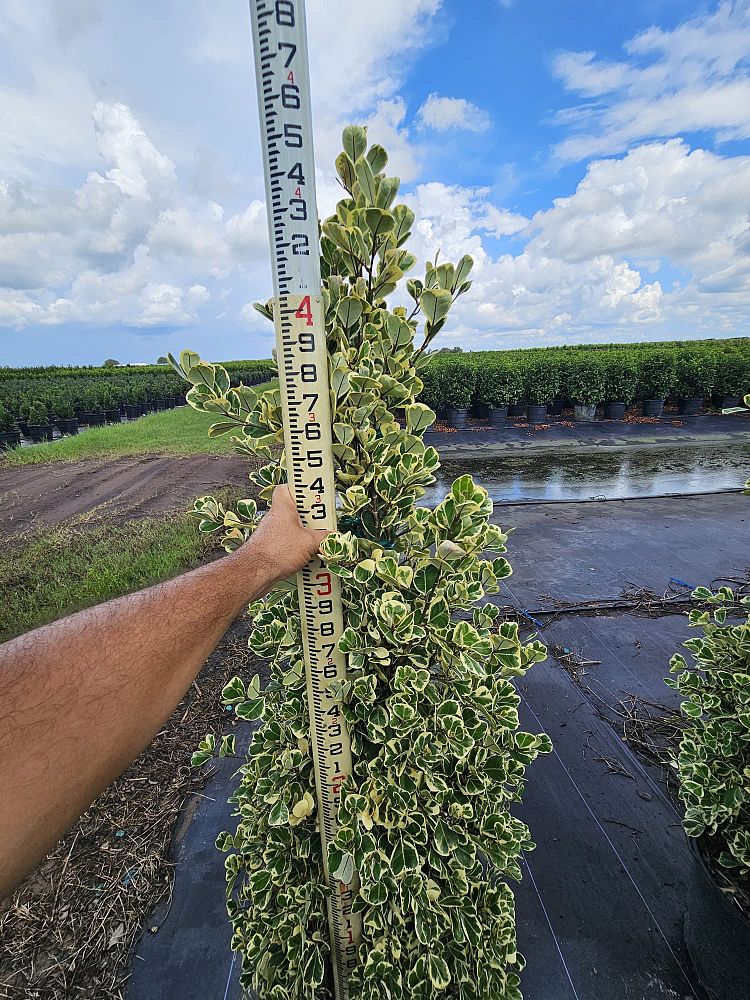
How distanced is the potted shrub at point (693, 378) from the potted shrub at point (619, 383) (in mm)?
1565

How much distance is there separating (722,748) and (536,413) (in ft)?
51.9

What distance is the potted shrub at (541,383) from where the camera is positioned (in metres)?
16.9

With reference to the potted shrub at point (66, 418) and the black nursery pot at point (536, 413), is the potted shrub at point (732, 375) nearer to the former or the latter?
the black nursery pot at point (536, 413)

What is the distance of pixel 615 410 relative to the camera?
17203 millimetres

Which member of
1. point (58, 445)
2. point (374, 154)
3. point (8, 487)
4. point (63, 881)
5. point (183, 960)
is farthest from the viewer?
point (58, 445)

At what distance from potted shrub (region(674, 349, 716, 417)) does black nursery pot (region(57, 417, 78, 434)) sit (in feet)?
76.3

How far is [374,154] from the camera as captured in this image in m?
1.26

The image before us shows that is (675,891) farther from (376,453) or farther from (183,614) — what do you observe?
(183,614)

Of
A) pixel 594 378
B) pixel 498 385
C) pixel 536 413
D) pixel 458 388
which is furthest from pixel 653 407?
pixel 458 388

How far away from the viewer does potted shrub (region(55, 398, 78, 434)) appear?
810 inches

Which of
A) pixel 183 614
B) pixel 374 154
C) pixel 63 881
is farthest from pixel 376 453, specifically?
pixel 63 881

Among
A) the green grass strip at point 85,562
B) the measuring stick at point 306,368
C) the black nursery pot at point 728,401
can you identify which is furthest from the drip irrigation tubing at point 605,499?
the black nursery pot at point 728,401

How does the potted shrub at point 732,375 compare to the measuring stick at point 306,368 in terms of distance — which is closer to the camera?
the measuring stick at point 306,368

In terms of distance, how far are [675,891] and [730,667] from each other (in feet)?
3.48
